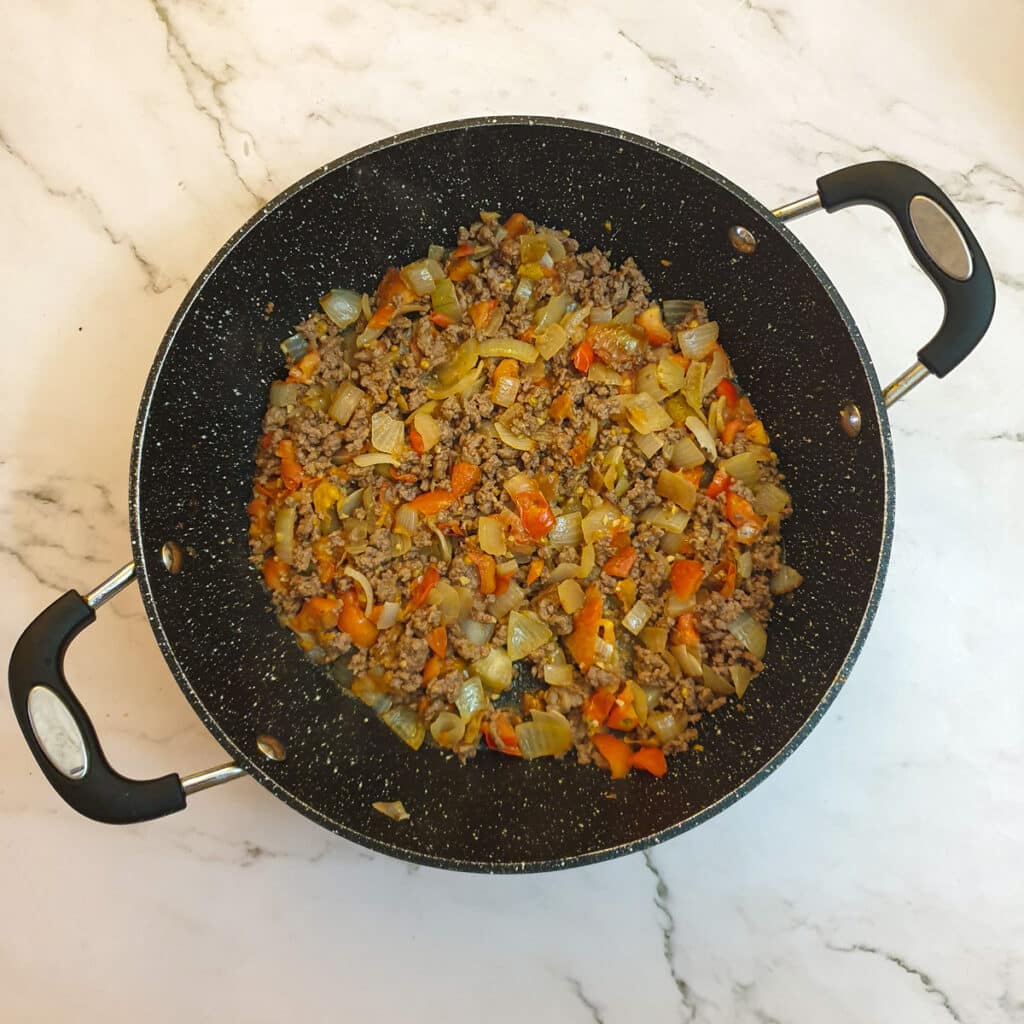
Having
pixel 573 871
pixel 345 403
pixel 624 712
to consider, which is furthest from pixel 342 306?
pixel 573 871

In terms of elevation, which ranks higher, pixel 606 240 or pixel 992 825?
pixel 606 240

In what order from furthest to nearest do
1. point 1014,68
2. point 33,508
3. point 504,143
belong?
point 1014,68 < point 33,508 < point 504,143

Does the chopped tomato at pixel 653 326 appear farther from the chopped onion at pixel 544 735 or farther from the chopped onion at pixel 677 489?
the chopped onion at pixel 544 735

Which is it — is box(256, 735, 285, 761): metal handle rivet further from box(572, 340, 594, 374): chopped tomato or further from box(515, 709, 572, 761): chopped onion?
box(572, 340, 594, 374): chopped tomato

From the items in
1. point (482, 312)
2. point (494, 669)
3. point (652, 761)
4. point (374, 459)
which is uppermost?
point (482, 312)

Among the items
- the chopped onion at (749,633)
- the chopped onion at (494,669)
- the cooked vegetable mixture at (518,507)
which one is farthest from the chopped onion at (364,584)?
the chopped onion at (749,633)

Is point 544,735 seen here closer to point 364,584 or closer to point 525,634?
point 525,634

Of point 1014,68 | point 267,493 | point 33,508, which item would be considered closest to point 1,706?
point 33,508

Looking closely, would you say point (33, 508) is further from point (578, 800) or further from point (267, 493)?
point (578, 800)
